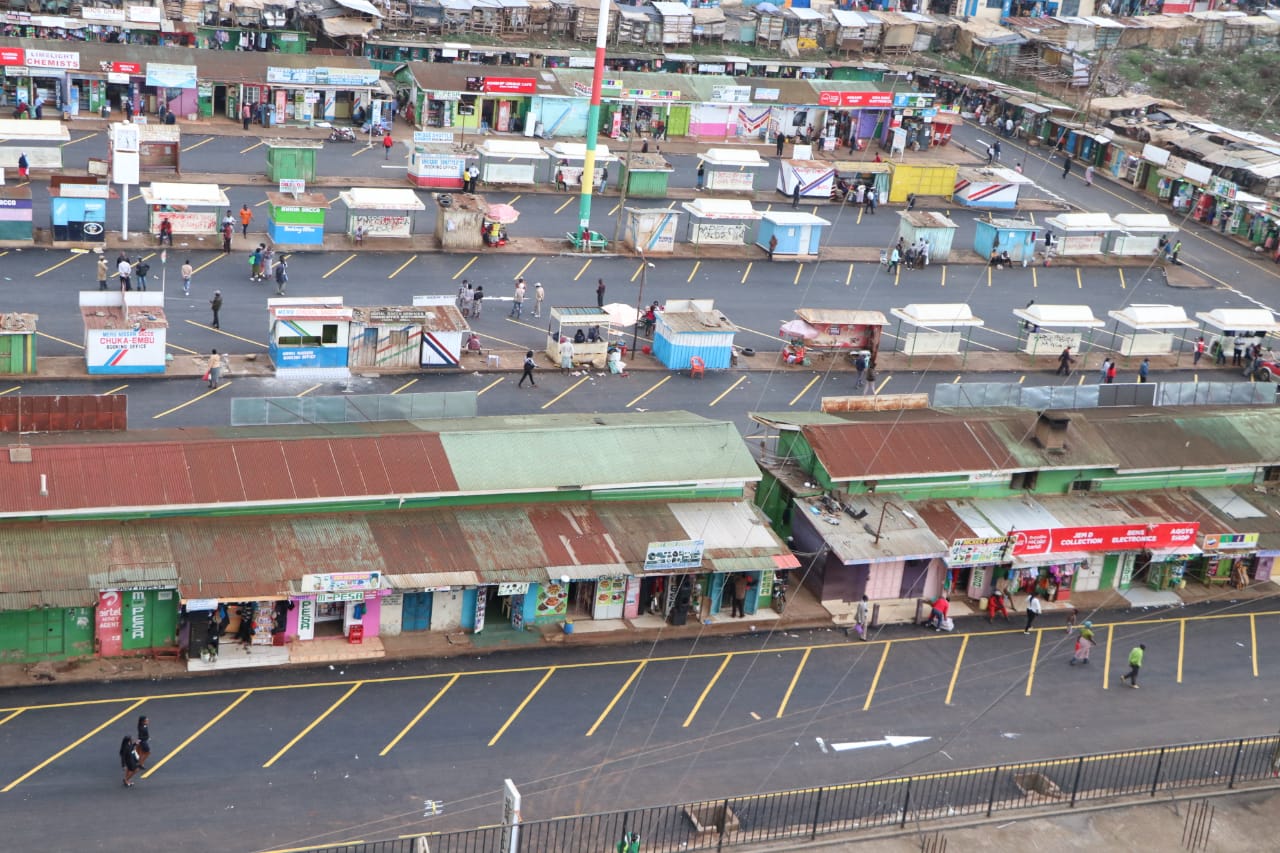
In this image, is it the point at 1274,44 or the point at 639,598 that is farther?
the point at 1274,44

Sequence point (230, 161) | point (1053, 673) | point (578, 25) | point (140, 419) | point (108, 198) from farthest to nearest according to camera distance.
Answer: point (578, 25) → point (230, 161) → point (108, 198) → point (140, 419) → point (1053, 673)

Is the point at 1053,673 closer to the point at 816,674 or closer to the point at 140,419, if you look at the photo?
the point at 816,674

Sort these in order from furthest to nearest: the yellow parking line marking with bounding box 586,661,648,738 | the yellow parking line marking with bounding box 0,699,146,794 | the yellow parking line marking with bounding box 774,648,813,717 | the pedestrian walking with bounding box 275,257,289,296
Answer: the pedestrian walking with bounding box 275,257,289,296, the yellow parking line marking with bounding box 774,648,813,717, the yellow parking line marking with bounding box 586,661,648,738, the yellow parking line marking with bounding box 0,699,146,794

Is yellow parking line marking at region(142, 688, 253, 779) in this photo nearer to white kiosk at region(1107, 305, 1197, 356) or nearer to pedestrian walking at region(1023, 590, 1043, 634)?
pedestrian walking at region(1023, 590, 1043, 634)

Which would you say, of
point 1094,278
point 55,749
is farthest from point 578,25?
point 55,749

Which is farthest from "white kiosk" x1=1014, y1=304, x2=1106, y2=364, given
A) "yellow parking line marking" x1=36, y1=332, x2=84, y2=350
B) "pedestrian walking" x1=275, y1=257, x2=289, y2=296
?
"yellow parking line marking" x1=36, y1=332, x2=84, y2=350

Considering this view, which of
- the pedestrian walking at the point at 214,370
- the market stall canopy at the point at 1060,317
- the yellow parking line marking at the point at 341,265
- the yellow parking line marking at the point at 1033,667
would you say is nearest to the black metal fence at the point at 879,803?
the yellow parking line marking at the point at 1033,667

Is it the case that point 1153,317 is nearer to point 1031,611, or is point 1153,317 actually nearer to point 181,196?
point 1031,611
